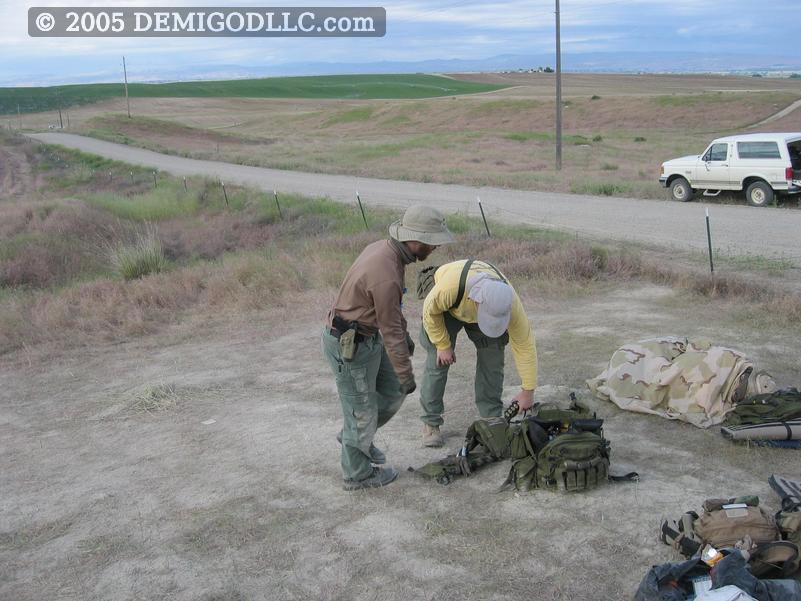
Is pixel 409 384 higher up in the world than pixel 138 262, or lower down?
higher up

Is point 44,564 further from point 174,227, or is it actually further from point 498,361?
point 174,227

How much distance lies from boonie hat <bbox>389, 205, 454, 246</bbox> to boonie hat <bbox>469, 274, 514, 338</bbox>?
1.20 ft

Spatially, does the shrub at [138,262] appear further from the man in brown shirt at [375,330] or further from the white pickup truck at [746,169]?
the white pickup truck at [746,169]

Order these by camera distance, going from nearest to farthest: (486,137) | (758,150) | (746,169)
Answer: (758,150) < (746,169) < (486,137)

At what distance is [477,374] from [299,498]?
4.75 ft

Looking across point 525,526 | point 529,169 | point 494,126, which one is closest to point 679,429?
point 525,526

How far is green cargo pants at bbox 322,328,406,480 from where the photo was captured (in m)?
4.68

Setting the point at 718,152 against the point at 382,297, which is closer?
the point at 382,297

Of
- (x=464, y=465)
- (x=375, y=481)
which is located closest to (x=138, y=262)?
(x=375, y=481)

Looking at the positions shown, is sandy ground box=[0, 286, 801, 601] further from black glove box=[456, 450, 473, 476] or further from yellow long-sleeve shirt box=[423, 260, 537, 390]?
yellow long-sleeve shirt box=[423, 260, 537, 390]

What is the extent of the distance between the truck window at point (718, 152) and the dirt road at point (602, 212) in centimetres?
105

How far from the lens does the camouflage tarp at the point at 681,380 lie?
5566 mm

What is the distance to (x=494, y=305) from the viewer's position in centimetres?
452

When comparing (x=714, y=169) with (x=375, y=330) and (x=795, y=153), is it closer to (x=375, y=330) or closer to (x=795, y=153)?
(x=795, y=153)
